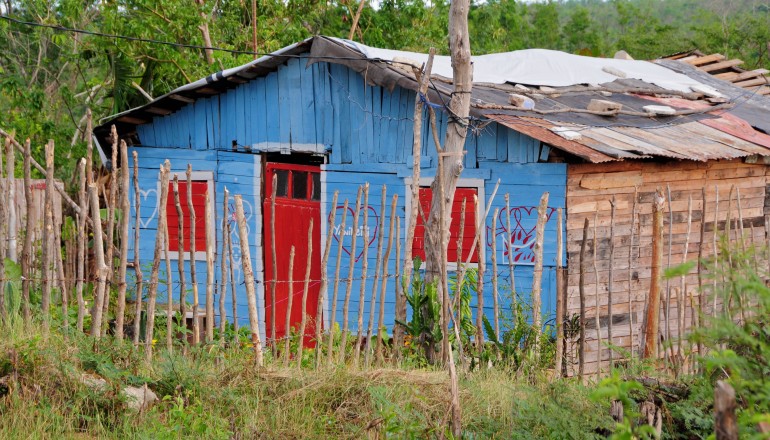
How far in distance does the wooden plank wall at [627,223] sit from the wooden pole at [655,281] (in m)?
1.33

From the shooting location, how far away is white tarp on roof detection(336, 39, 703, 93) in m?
10.4

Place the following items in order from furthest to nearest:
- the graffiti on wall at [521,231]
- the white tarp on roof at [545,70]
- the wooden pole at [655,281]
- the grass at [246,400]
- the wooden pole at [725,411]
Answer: the white tarp on roof at [545,70], the graffiti on wall at [521,231], the wooden pole at [655,281], the grass at [246,400], the wooden pole at [725,411]

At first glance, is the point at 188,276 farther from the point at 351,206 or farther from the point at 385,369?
the point at 385,369

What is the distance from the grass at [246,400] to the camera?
5.11 meters

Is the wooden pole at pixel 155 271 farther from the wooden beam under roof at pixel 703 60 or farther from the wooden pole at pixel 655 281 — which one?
the wooden beam under roof at pixel 703 60

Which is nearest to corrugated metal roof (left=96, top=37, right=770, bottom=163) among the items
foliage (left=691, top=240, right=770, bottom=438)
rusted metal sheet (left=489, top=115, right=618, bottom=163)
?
rusted metal sheet (left=489, top=115, right=618, bottom=163)

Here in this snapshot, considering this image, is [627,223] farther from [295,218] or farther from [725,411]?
[725,411]

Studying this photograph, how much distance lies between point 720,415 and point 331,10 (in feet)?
46.3

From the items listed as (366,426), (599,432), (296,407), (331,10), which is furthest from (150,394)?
(331,10)

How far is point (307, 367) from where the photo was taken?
6.31 m

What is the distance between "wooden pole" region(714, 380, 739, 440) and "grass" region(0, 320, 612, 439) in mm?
1911

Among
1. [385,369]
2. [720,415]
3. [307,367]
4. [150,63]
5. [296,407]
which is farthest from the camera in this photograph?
[150,63]

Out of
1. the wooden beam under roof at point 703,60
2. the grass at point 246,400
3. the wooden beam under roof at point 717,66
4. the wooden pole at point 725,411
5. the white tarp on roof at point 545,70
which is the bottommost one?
the grass at point 246,400

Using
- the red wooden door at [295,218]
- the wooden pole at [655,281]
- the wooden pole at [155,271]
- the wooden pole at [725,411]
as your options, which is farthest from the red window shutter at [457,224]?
the wooden pole at [725,411]
